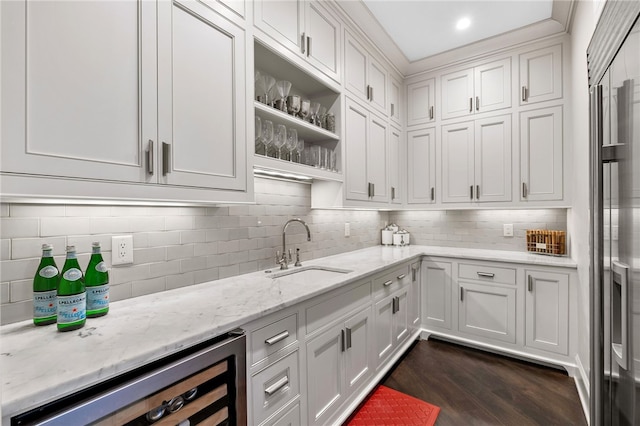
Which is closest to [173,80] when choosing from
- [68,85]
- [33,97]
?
[68,85]

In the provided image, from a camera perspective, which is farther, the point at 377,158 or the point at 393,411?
the point at 377,158

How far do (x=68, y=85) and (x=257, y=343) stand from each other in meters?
1.11

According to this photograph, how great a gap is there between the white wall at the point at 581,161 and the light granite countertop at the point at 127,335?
162 cm

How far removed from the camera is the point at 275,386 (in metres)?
1.30

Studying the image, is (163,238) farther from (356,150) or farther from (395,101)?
(395,101)

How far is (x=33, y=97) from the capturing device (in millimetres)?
866

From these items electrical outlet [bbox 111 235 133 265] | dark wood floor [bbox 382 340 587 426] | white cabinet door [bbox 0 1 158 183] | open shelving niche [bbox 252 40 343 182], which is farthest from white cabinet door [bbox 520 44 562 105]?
electrical outlet [bbox 111 235 133 265]

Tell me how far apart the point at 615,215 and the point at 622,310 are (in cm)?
33

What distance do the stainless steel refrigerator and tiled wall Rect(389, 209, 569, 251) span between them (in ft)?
6.00

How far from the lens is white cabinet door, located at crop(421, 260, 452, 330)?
2.91 meters

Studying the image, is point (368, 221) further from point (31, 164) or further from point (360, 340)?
point (31, 164)

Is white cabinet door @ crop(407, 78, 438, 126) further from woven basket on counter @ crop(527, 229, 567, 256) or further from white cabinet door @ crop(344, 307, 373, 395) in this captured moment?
white cabinet door @ crop(344, 307, 373, 395)

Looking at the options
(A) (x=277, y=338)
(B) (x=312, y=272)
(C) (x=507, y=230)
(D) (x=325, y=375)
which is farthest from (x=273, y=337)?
(C) (x=507, y=230)

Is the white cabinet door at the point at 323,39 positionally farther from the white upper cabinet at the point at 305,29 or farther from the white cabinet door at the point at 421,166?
the white cabinet door at the point at 421,166
